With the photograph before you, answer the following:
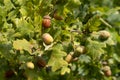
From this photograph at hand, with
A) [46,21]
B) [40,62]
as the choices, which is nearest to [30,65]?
[40,62]

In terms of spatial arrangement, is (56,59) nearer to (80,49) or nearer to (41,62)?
(41,62)

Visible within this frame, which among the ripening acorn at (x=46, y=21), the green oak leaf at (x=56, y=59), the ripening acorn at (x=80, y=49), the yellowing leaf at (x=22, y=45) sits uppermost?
the ripening acorn at (x=46, y=21)

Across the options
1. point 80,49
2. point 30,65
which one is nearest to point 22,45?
point 30,65

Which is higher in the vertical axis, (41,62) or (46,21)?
(46,21)

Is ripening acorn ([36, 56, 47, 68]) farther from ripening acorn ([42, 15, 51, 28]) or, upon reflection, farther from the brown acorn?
ripening acorn ([42, 15, 51, 28])

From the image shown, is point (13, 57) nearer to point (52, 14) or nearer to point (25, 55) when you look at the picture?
point (25, 55)

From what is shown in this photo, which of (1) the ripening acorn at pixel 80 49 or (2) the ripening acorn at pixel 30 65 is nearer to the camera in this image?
(2) the ripening acorn at pixel 30 65

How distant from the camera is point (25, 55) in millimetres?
1892

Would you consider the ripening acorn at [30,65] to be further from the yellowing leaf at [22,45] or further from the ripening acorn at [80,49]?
the ripening acorn at [80,49]

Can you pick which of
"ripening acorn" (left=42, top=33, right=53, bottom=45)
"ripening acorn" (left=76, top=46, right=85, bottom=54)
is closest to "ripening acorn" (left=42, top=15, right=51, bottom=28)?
"ripening acorn" (left=42, top=33, right=53, bottom=45)

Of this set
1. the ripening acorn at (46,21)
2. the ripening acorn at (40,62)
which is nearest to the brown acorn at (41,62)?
the ripening acorn at (40,62)

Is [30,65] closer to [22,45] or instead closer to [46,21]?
[22,45]

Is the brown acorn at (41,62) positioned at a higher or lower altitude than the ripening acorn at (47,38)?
lower

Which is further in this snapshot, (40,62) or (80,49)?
(80,49)
